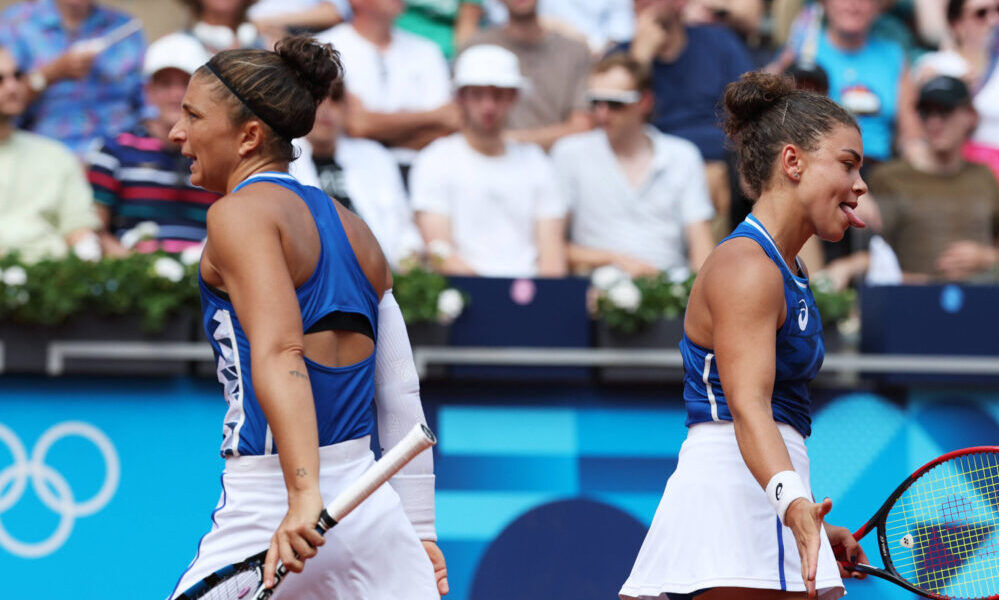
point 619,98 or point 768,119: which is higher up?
point 619,98

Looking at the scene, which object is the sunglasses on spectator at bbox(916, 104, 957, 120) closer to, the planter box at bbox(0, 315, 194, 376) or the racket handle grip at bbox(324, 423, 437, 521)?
the planter box at bbox(0, 315, 194, 376)

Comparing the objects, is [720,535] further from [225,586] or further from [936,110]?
[936,110]

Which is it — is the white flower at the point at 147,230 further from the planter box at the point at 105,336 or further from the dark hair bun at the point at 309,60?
the dark hair bun at the point at 309,60

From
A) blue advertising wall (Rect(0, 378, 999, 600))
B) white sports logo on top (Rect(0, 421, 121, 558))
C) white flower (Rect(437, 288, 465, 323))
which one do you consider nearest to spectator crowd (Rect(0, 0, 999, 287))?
white flower (Rect(437, 288, 465, 323))

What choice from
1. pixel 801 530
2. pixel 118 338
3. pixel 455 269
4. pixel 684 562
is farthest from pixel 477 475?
pixel 801 530

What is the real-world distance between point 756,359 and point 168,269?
3257 mm

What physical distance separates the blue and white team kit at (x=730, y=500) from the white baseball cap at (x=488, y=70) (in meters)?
3.74

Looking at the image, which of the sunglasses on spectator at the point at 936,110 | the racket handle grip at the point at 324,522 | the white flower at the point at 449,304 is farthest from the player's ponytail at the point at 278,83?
the sunglasses on spectator at the point at 936,110

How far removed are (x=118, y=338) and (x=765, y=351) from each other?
3.39 m

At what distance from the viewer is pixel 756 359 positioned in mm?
2943

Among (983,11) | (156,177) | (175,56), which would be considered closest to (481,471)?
(156,177)

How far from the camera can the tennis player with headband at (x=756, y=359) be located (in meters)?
2.98

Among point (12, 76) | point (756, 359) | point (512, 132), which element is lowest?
point (756, 359)

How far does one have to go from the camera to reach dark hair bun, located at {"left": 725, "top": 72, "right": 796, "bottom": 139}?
127 inches
